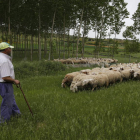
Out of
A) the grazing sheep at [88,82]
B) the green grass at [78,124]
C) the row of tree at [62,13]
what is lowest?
the green grass at [78,124]

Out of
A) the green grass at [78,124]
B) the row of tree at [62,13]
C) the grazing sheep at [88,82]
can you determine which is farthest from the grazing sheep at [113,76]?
the row of tree at [62,13]

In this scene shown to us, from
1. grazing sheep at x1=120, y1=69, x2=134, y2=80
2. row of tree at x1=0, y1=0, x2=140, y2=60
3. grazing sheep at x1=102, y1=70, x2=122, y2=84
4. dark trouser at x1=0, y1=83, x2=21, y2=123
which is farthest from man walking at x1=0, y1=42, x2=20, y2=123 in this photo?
row of tree at x1=0, y1=0, x2=140, y2=60

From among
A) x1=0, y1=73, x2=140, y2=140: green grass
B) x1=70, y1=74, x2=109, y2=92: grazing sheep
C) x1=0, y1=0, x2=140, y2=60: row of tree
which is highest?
x1=0, y1=0, x2=140, y2=60: row of tree

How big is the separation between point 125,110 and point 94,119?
1.10 metres

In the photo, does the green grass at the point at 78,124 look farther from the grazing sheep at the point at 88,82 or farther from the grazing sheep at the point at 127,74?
the grazing sheep at the point at 127,74

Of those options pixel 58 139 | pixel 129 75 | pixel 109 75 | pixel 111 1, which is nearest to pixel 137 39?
pixel 111 1

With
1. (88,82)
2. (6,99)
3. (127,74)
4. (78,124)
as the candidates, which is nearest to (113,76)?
(127,74)

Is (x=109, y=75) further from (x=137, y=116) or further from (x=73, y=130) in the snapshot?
(x=73, y=130)

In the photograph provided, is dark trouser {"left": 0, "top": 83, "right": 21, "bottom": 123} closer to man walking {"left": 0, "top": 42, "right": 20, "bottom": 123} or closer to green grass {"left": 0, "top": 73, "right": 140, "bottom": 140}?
man walking {"left": 0, "top": 42, "right": 20, "bottom": 123}

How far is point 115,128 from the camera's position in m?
3.21

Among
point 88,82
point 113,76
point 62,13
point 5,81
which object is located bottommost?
point 88,82

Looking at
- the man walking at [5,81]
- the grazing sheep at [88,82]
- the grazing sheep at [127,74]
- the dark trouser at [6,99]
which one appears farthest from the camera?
the grazing sheep at [127,74]

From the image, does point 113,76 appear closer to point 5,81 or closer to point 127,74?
point 127,74

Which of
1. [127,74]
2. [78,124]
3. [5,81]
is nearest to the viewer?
[78,124]
